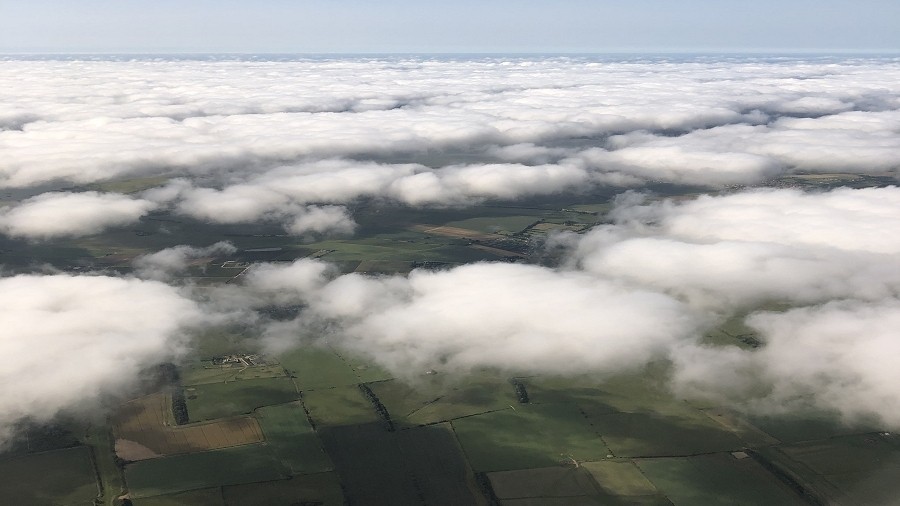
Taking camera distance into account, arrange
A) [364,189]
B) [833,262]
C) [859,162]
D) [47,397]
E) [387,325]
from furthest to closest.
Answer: [859,162] → [364,189] → [833,262] → [387,325] → [47,397]

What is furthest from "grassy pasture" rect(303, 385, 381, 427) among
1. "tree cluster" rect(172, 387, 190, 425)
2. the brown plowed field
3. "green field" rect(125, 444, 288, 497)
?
"tree cluster" rect(172, 387, 190, 425)

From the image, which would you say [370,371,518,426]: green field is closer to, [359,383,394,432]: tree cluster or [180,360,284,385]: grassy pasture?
[359,383,394,432]: tree cluster

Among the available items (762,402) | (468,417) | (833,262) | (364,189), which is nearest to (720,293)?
(833,262)

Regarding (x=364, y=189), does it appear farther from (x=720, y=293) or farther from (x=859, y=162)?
(x=859, y=162)

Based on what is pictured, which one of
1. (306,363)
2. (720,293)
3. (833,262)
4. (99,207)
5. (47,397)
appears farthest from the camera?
(99,207)

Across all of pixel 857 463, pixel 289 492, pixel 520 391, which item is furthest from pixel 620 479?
pixel 289 492

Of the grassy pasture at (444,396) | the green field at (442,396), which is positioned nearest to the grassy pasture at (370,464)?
the green field at (442,396)

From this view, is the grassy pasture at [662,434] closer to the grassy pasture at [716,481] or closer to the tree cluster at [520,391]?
the grassy pasture at [716,481]
